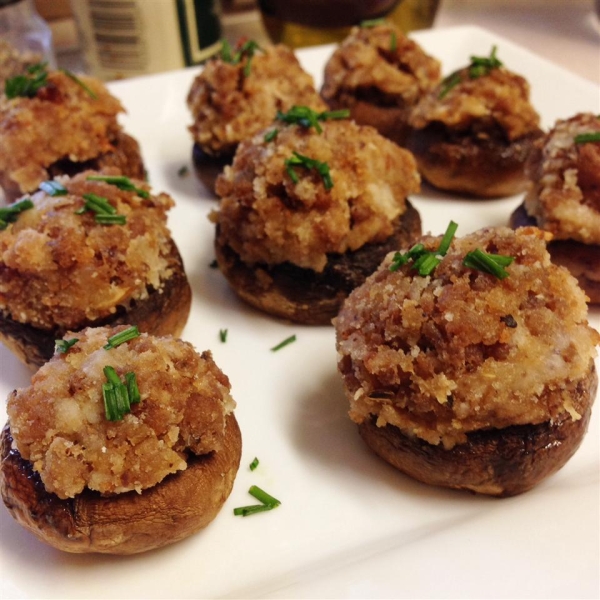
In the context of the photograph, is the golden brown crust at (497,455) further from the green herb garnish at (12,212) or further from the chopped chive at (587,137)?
the green herb garnish at (12,212)

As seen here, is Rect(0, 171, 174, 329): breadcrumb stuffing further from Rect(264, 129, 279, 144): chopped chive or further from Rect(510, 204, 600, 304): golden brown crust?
Rect(510, 204, 600, 304): golden brown crust

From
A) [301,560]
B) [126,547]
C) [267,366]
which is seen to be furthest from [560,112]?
[126,547]

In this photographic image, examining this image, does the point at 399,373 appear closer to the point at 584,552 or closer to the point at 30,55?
the point at 584,552

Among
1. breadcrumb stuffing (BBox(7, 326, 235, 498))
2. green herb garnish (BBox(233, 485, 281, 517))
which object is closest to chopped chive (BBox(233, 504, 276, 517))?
→ green herb garnish (BBox(233, 485, 281, 517))

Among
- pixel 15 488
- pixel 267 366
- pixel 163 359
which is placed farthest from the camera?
pixel 267 366

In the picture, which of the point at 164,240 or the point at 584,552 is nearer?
the point at 584,552

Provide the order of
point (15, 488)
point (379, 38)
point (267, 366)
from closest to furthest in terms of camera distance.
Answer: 1. point (15, 488)
2. point (267, 366)
3. point (379, 38)

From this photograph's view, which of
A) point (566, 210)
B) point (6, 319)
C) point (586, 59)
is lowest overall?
point (586, 59)
